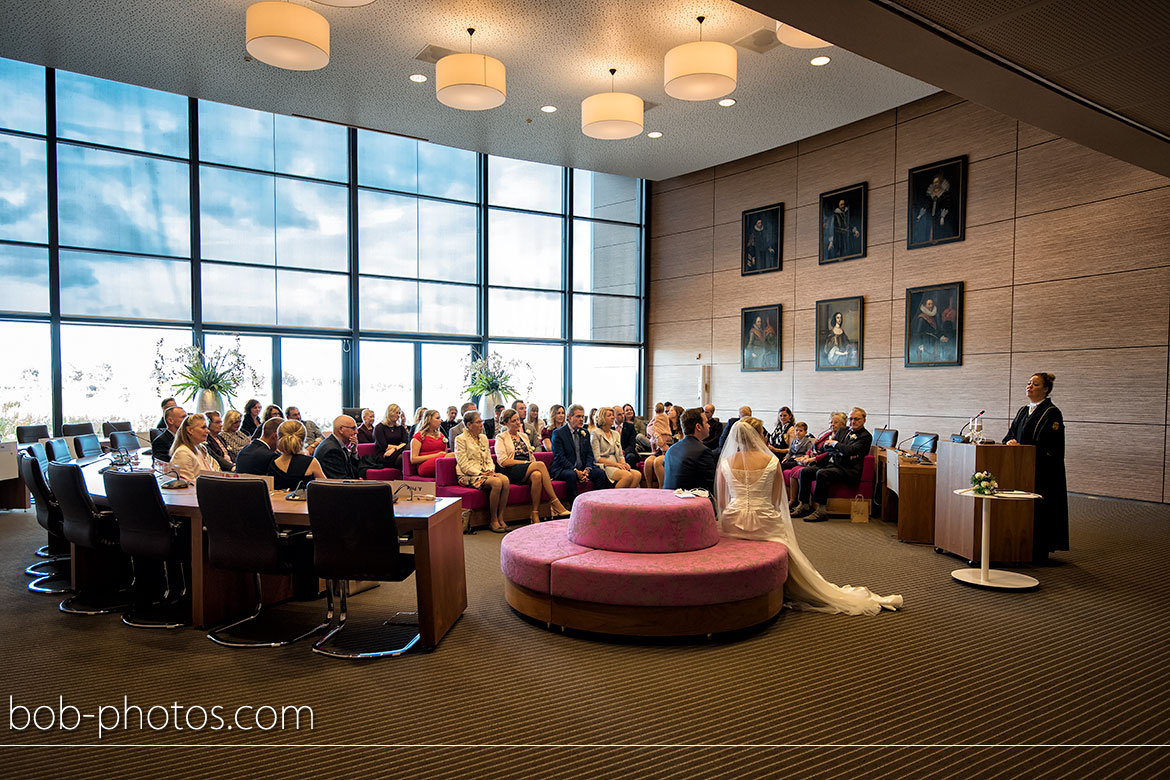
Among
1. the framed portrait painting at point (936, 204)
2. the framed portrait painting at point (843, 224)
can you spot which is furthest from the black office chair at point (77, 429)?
the framed portrait painting at point (936, 204)

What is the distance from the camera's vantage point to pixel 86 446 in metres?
7.89

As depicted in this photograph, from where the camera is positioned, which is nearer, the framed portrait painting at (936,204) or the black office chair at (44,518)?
the black office chair at (44,518)

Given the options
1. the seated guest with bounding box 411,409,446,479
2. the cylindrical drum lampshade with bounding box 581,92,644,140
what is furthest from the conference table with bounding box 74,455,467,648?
the cylindrical drum lampshade with bounding box 581,92,644,140

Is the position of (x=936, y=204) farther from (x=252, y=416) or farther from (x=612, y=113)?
(x=252, y=416)

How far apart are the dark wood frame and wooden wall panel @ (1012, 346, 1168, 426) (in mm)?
4130

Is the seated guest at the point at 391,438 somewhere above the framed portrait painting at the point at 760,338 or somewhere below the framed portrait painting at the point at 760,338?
below

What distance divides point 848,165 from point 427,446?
28.2 ft

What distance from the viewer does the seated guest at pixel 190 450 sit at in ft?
17.6

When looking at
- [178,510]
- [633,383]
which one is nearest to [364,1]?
[178,510]

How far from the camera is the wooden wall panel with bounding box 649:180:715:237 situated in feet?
47.9

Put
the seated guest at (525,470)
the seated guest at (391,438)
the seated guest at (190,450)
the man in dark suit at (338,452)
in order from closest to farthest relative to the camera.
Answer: the seated guest at (190,450), the man in dark suit at (338,452), the seated guest at (525,470), the seated guest at (391,438)

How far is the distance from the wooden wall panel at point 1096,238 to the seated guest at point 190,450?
1012cm

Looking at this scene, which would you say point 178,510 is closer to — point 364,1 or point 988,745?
point 988,745

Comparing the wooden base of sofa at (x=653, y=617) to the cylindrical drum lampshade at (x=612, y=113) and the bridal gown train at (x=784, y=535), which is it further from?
the cylindrical drum lampshade at (x=612, y=113)
